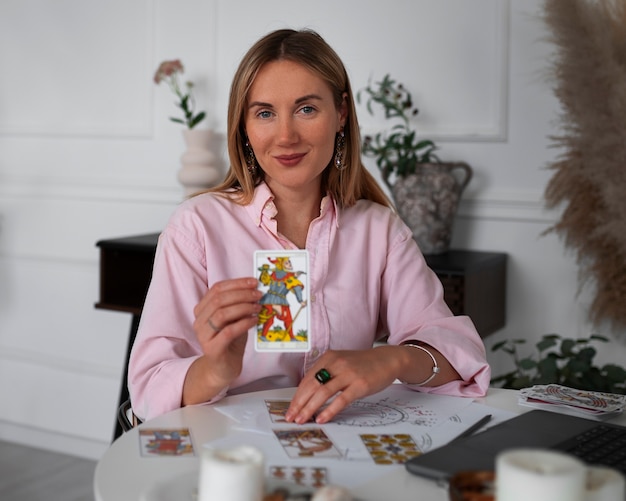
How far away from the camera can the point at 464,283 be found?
2.58 meters

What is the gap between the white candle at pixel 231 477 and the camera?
0.85 metres

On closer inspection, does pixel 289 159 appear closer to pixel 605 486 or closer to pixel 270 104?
pixel 270 104

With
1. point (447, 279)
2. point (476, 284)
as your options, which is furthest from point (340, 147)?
point (476, 284)

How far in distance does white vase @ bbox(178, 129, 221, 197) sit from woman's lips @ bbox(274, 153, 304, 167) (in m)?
1.51

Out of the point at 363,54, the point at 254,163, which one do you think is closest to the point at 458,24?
the point at 363,54

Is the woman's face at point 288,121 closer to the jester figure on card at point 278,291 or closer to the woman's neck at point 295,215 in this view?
the woman's neck at point 295,215

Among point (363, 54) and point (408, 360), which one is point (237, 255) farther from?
point (363, 54)

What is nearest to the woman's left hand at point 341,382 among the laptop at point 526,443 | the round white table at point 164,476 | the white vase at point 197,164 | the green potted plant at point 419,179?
the round white table at point 164,476

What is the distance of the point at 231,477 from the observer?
0.85 metres

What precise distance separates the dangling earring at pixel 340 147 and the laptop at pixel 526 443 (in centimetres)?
74

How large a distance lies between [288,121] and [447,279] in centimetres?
102

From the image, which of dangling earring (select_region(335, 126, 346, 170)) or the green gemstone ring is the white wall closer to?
dangling earring (select_region(335, 126, 346, 170))

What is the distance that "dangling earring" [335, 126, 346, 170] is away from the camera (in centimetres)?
194

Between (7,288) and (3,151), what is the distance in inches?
25.0
